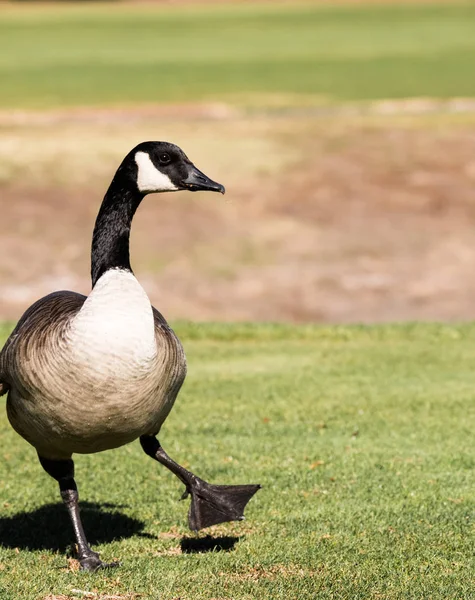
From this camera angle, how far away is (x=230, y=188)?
2106 centimetres

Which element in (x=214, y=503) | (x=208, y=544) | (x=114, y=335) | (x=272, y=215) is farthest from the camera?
(x=272, y=215)

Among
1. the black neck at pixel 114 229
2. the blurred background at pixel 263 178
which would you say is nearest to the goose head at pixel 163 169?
the black neck at pixel 114 229

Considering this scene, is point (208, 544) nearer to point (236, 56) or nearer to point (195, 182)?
point (195, 182)

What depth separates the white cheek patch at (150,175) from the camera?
6305mm

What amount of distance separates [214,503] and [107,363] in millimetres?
1367

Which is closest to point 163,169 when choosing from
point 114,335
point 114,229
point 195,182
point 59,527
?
point 195,182

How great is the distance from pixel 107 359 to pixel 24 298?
10.7 meters

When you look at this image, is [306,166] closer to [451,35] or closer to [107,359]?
[107,359]

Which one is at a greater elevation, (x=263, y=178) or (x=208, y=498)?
(x=263, y=178)

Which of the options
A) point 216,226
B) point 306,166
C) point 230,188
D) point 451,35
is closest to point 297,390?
point 216,226

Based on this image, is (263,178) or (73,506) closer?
(73,506)

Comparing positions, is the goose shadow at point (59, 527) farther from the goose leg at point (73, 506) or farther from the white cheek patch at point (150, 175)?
the white cheek patch at point (150, 175)

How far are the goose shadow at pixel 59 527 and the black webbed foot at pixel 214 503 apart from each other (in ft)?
1.81

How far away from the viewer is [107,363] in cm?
583
